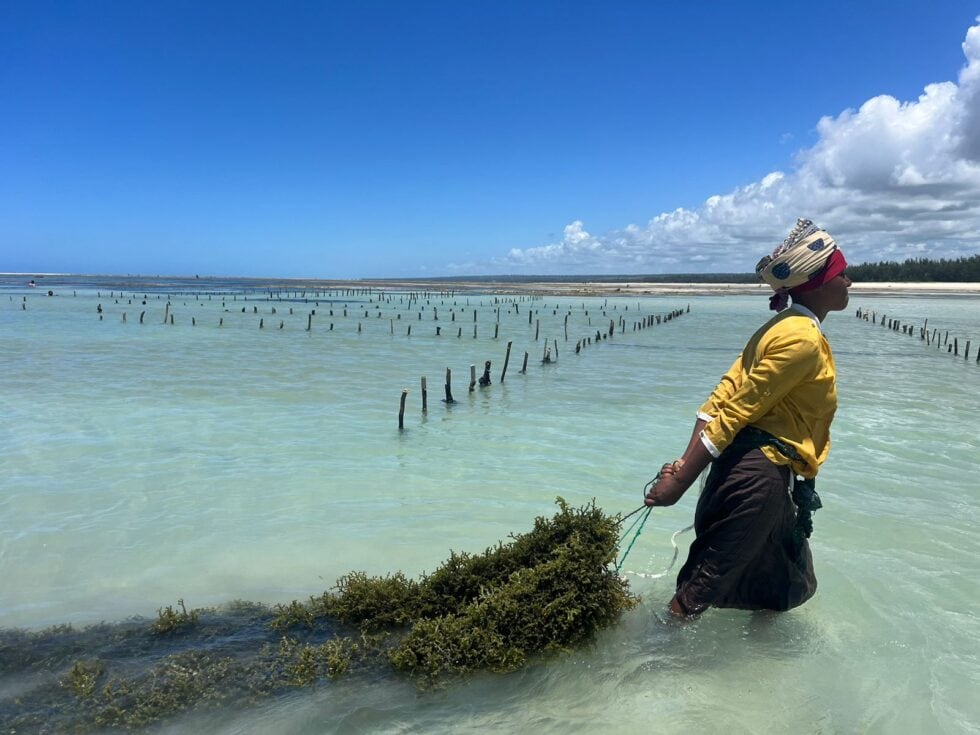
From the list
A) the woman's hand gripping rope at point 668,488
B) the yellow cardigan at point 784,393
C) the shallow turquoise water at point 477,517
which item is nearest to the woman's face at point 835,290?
the yellow cardigan at point 784,393

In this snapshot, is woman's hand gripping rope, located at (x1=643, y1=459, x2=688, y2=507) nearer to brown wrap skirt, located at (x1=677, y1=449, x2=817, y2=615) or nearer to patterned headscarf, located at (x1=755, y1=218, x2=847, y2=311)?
brown wrap skirt, located at (x1=677, y1=449, x2=817, y2=615)

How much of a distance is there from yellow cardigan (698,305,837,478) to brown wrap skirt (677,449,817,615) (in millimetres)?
136

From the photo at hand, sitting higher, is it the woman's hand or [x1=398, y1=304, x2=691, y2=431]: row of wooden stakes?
the woman's hand

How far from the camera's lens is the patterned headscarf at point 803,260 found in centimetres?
296

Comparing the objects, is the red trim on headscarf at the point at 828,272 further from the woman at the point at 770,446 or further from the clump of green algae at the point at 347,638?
the clump of green algae at the point at 347,638

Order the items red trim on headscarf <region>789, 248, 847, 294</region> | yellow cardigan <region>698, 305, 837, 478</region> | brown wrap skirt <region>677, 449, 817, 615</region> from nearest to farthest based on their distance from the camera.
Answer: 1. yellow cardigan <region>698, 305, 837, 478</region>
2. red trim on headscarf <region>789, 248, 847, 294</region>
3. brown wrap skirt <region>677, 449, 817, 615</region>

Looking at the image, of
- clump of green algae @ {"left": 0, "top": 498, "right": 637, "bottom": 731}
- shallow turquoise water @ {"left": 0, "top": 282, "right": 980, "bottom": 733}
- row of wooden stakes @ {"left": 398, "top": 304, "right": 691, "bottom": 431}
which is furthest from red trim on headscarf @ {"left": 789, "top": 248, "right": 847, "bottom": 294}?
row of wooden stakes @ {"left": 398, "top": 304, "right": 691, "bottom": 431}

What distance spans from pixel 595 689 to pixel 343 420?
893 centimetres

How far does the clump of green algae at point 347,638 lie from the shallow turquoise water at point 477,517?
160mm

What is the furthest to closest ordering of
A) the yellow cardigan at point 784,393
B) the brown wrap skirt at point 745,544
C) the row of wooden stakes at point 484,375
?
the row of wooden stakes at point 484,375
the brown wrap skirt at point 745,544
the yellow cardigan at point 784,393

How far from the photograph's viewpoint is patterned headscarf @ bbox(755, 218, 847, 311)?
2963 millimetres

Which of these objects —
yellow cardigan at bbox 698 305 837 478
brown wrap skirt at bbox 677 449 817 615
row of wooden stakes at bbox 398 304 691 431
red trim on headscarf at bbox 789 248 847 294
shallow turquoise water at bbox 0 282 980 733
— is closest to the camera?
yellow cardigan at bbox 698 305 837 478

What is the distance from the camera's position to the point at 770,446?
3098mm

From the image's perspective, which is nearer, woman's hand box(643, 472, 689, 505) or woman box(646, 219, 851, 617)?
woman box(646, 219, 851, 617)
